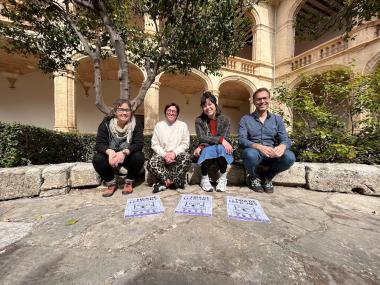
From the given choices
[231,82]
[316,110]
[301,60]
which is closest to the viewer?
[316,110]

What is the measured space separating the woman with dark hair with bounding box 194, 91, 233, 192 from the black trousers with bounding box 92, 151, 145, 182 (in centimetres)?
84

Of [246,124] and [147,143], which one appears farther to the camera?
[147,143]

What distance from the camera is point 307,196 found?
305 cm

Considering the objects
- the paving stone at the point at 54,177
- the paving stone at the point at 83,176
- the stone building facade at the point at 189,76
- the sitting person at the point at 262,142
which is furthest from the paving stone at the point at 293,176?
the stone building facade at the point at 189,76

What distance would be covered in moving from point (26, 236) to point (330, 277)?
7.47 feet

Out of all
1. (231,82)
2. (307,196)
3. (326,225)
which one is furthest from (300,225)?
(231,82)

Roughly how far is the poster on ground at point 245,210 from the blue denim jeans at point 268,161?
0.57 m

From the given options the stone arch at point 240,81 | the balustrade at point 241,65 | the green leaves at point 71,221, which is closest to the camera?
the green leaves at point 71,221

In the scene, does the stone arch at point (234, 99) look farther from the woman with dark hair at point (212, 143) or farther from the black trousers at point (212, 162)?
the black trousers at point (212, 162)

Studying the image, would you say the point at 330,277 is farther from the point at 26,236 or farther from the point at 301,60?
the point at 301,60

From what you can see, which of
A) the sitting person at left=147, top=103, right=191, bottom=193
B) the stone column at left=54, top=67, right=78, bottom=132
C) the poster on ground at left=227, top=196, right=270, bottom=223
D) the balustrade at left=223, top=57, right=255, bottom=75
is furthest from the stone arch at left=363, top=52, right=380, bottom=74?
the stone column at left=54, top=67, right=78, bottom=132

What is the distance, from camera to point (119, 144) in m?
3.10

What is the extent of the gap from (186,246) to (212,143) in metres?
1.72

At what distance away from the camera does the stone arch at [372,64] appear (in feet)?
28.5
